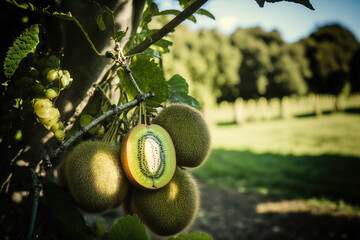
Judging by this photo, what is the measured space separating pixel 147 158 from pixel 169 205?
8.7 inches

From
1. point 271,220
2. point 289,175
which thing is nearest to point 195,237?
point 271,220

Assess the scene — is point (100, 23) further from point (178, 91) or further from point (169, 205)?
point (169, 205)

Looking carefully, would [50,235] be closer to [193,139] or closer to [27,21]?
[193,139]

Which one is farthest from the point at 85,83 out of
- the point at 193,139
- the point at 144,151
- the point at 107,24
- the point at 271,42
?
the point at 271,42

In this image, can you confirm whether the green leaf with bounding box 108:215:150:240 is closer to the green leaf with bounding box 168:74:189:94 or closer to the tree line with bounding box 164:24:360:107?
the green leaf with bounding box 168:74:189:94

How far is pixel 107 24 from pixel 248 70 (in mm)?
27111

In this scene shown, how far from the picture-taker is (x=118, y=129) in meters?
0.98

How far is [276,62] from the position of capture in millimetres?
27203

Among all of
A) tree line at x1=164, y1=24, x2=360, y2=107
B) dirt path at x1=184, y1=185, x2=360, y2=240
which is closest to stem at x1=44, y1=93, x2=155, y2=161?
dirt path at x1=184, y1=185, x2=360, y2=240

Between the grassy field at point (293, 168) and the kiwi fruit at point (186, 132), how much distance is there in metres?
5.06

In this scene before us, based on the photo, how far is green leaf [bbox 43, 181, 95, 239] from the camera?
29.4 inches

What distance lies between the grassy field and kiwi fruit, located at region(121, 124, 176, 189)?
5.25 m

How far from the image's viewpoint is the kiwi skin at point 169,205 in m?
0.87

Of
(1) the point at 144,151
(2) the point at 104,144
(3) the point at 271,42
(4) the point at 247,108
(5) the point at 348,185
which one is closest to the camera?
(1) the point at 144,151
